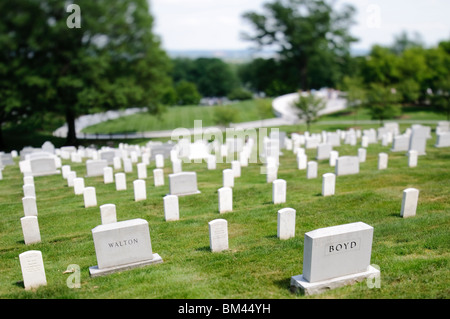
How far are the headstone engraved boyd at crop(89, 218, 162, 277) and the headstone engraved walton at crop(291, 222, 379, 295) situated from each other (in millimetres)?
3042

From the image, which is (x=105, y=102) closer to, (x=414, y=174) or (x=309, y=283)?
(x=414, y=174)

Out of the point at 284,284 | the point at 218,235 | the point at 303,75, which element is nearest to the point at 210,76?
the point at 303,75

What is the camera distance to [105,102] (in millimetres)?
29672

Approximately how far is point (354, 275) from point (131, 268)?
4163 millimetres

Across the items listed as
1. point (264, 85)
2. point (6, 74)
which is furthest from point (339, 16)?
point (6, 74)

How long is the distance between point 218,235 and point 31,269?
3590 millimetres

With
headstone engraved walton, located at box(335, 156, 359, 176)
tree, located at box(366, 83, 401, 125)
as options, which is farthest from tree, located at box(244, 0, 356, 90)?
headstone engraved walton, located at box(335, 156, 359, 176)

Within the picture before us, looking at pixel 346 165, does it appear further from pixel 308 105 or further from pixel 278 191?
pixel 308 105

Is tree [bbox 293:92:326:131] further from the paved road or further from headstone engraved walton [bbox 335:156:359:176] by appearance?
headstone engraved walton [bbox 335:156:359:176]

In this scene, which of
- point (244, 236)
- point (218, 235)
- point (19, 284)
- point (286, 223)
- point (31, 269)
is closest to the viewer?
point (31, 269)

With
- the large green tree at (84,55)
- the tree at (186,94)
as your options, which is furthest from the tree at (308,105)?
the tree at (186,94)

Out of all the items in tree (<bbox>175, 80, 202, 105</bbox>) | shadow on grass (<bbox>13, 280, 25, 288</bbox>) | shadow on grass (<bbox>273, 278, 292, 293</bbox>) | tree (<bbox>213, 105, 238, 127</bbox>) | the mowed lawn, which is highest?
tree (<bbox>175, 80, 202, 105</bbox>)

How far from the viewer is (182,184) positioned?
1332 cm

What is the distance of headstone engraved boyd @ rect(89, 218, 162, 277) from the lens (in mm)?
7367
